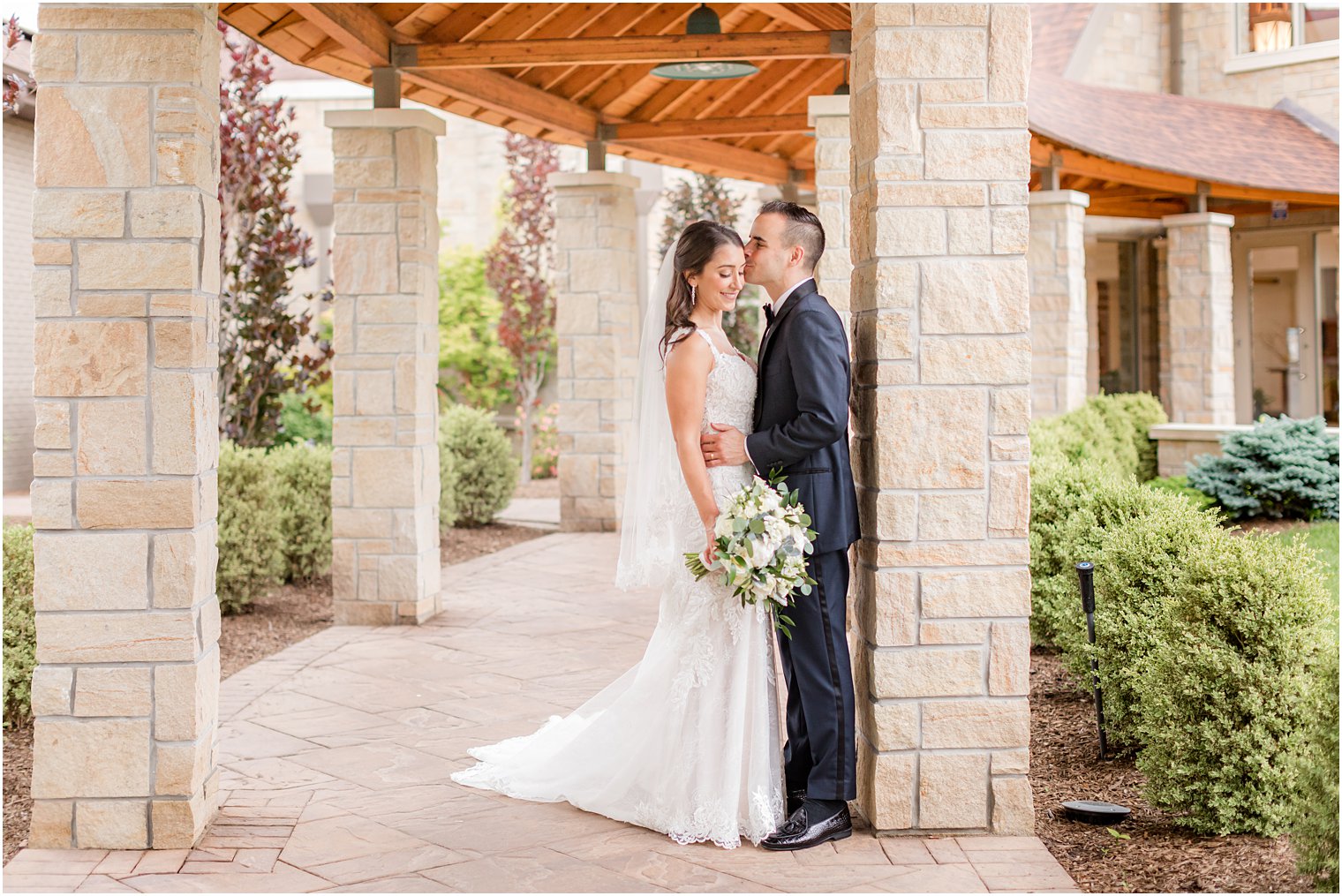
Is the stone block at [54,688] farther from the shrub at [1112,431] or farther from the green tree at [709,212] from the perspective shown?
the green tree at [709,212]

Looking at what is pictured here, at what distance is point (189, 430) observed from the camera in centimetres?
423

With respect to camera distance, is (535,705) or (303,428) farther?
(303,428)

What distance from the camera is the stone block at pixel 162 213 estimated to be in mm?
4215

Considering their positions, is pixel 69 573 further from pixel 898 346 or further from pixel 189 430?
pixel 898 346

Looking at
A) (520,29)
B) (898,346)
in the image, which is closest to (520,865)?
(898,346)

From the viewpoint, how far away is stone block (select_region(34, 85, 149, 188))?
13.7 feet

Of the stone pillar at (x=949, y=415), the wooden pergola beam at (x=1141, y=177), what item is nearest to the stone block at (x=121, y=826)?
the stone pillar at (x=949, y=415)

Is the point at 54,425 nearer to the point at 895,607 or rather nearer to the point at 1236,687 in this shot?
the point at 895,607

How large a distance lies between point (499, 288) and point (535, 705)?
12998 millimetres

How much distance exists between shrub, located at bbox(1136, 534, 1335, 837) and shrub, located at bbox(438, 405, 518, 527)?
30.2ft

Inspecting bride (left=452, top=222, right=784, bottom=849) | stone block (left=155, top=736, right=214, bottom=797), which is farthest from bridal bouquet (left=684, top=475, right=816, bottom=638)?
stone block (left=155, top=736, right=214, bottom=797)

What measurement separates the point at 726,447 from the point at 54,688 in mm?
2436

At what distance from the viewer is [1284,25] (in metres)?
18.5

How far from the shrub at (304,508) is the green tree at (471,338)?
33.5ft
